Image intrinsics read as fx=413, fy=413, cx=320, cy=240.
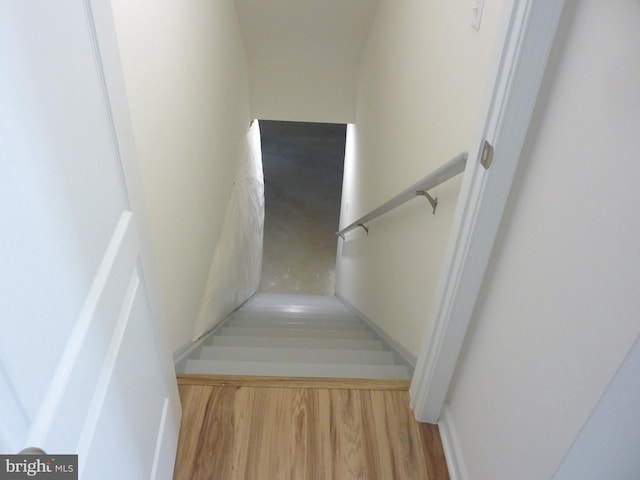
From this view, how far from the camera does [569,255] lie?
74 centimetres

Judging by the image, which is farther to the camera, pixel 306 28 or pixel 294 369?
pixel 306 28

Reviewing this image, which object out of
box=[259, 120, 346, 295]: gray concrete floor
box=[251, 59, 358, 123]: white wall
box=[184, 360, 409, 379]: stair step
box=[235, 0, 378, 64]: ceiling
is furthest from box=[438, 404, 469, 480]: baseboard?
box=[259, 120, 346, 295]: gray concrete floor

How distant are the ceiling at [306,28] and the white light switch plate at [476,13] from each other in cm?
197

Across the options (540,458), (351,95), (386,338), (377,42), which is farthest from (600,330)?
(351,95)

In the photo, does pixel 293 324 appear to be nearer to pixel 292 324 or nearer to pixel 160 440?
pixel 292 324

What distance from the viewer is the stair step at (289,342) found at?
2.20 m

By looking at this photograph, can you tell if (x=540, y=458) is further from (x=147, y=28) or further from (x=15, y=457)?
(x=147, y=28)

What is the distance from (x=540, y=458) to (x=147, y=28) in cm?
151

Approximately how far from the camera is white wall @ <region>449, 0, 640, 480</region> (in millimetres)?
616

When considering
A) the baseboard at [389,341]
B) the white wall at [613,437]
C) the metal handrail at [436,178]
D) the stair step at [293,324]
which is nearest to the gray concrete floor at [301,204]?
the baseboard at [389,341]

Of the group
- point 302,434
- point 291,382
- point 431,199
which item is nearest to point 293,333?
point 291,382

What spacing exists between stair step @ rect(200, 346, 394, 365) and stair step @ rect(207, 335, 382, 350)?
6.6 inches

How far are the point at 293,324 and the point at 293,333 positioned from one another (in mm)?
353

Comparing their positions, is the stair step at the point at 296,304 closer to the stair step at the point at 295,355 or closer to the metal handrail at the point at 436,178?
the stair step at the point at 295,355
